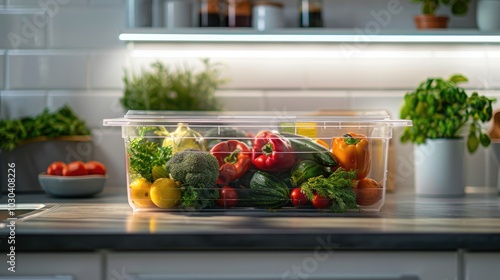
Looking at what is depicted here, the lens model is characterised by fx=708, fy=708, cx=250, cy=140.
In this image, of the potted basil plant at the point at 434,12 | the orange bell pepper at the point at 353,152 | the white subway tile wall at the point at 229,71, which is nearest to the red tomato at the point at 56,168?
the white subway tile wall at the point at 229,71

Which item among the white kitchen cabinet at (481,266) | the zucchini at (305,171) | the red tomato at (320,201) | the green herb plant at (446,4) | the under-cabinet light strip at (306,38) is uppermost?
the green herb plant at (446,4)

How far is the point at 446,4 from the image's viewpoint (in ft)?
6.67

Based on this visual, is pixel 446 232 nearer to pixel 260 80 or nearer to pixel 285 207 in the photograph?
pixel 285 207

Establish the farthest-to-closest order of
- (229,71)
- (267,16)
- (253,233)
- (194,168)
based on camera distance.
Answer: (229,71) → (267,16) → (194,168) → (253,233)

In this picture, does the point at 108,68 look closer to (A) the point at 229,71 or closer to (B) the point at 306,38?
(A) the point at 229,71

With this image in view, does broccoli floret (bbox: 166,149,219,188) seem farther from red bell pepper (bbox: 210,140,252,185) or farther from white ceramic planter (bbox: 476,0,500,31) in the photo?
white ceramic planter (bbox: 476,0,500,31)

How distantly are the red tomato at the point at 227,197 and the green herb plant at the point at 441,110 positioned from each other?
24.3 inches

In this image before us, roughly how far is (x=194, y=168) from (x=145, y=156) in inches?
4.8

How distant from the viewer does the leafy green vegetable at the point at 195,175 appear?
58.7 inches

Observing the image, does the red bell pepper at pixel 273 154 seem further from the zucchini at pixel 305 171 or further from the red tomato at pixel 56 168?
the red tomato at pixel 56 168

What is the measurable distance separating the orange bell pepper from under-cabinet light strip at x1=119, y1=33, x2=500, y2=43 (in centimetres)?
50

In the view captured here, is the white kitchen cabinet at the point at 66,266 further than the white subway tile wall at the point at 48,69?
No

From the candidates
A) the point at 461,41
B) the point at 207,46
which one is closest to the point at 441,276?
the point at 461,41

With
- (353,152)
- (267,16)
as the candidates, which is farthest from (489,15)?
(353,152)
